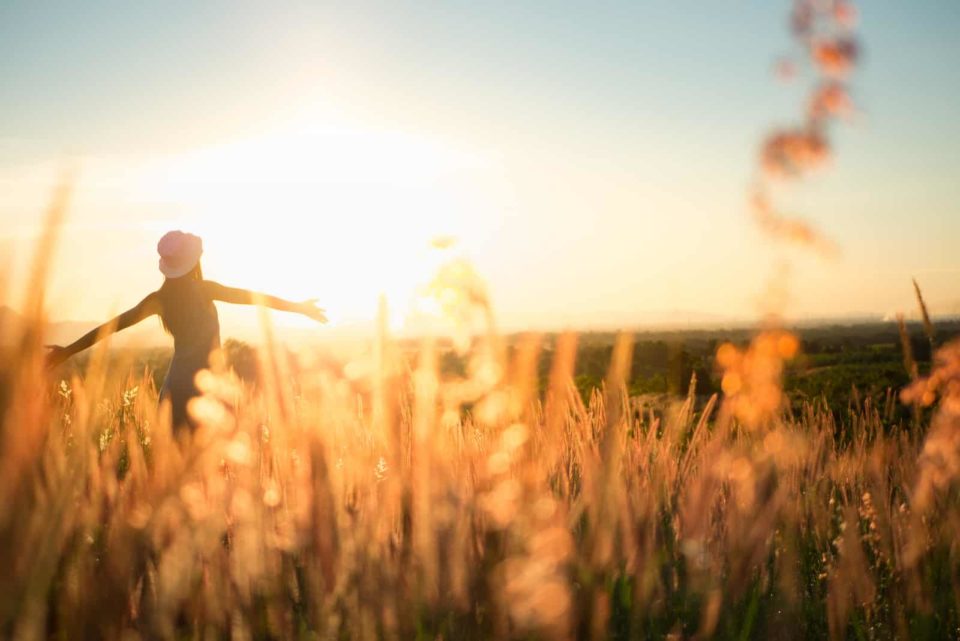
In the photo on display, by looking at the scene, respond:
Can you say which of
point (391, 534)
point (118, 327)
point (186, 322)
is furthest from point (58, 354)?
point (391, 534)

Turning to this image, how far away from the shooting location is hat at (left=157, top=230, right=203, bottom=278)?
577cm

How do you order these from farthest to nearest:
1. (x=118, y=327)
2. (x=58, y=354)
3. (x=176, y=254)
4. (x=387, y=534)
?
(x=176, y=254), (x=118, y=327), (x=58, y=354), (x=387, y=534)

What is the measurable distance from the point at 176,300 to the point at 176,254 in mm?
338

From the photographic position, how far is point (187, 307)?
5863mm

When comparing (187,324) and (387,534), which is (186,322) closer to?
(187,324)

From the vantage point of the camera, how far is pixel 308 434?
1.84 metres

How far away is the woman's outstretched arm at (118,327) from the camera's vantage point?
14.6 ft

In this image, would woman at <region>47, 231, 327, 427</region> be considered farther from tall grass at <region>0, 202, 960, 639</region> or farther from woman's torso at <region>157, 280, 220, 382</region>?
tall grass at <region>0, 202, 960, 639</region>

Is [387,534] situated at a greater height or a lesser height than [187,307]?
lesser

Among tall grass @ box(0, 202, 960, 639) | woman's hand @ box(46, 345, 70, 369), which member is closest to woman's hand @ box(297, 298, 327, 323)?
woman's hand @ box(46, 345, 70, 369)

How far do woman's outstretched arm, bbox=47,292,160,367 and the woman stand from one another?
0.01 meters

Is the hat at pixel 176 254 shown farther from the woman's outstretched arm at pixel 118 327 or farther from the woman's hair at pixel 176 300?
the woman's outstretched arm at pixel 118 327

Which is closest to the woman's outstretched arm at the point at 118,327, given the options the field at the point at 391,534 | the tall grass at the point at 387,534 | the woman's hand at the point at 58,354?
the woman's hand at the point at 58,354

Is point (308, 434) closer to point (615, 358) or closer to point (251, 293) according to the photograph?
point (615, 358)
